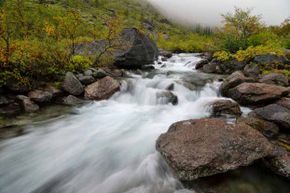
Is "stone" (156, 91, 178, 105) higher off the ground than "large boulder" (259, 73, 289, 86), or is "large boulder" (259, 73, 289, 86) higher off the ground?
"large boulder" (259, 73, 289, 86)

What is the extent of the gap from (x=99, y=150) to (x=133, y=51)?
414 inches

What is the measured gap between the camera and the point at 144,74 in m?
16.5

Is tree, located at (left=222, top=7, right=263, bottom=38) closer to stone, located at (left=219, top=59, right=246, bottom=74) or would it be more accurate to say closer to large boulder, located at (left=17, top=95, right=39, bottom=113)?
stone, located at (left=219, top=59, right=246, bottom=74)

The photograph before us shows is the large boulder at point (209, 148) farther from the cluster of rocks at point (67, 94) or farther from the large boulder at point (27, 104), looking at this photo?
the cluster of rocks at point (67, 94)

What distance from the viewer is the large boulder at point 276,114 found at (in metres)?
7.68

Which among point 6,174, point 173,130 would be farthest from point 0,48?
point 173,130

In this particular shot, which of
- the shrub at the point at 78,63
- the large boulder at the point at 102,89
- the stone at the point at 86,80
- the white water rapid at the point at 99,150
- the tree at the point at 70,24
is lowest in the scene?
the white water rapid at the point at 99,150

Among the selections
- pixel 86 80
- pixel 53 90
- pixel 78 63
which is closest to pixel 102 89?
pixel 86 80

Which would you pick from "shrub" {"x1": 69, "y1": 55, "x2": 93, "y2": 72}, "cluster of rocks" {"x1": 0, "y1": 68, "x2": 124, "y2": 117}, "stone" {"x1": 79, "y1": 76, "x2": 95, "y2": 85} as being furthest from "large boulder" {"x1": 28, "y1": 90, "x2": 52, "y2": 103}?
"shrub" {"x1": 69, "y1": 55, "x2": 93, "y2": 72}

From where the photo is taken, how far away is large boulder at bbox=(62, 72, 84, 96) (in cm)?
1109

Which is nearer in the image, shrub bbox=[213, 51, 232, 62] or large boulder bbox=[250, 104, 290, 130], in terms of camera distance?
large boulder bbox=[250, 104, 290, 130]

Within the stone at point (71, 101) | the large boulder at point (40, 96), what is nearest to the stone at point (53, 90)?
the large boulder at point (40, 96)

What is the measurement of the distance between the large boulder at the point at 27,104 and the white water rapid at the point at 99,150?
0.99 metres

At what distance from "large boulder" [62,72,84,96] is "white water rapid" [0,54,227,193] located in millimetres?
1020
